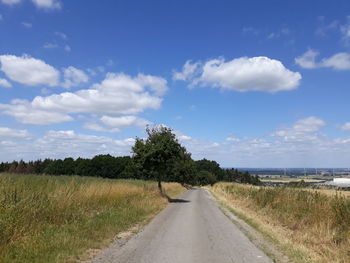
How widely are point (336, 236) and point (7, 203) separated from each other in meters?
10.3

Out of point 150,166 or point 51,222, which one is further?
point 150,166

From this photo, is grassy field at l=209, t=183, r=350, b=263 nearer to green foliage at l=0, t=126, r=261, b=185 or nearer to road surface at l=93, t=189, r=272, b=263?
road surface at l=93, t=189, r=272, b=263

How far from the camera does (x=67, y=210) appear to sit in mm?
13398

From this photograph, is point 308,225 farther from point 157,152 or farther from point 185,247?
point 157,152

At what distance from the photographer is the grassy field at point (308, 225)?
9.84 m

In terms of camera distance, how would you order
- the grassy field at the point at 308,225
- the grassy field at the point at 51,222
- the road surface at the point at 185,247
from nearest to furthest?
the grassy field at the point at 51,222 < the road surface at the point at 185,247 < the grassy field at the point at 308,225

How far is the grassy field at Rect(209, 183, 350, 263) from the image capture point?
9.84 metres

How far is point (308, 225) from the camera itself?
582 inches

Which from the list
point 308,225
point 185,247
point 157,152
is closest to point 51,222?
point 185,247

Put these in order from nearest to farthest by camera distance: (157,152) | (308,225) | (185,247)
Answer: (185,247)
(308,225)
(157,152)

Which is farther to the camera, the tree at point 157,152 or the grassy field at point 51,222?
the tree at point 157,152

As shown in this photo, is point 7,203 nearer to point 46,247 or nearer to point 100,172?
point 46,247

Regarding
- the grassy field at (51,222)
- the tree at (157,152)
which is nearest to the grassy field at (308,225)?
the grassy field at (51,222)

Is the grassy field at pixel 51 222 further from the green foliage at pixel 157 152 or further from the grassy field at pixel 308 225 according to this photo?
the green foliage at pixel 157 152
